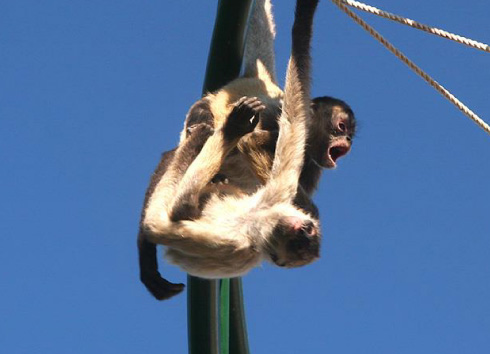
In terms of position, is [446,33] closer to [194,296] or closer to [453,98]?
[453,98]

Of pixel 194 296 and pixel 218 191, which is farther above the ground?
pixel 218 191

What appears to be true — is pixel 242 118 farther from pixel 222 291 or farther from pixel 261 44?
pixel 261 44

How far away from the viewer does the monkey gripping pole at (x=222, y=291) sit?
5242 millimetres

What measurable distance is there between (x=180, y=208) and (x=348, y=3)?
1.46 meters

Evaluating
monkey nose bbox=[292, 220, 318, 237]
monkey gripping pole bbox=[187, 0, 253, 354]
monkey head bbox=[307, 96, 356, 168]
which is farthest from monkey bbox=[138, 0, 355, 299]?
monkey nose bbox=[292, 220, 318, 237]

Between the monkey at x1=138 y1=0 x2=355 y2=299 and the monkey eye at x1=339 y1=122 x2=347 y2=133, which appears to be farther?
the monkey eye at x1=339 y1=122 x2=347 y2=133

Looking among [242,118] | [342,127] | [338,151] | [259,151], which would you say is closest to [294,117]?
[242,118]

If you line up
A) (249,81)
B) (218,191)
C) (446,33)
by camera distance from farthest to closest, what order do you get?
1. (249,81)
2. (218,191)
3. (446,33)

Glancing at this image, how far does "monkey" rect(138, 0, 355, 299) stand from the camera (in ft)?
17.6

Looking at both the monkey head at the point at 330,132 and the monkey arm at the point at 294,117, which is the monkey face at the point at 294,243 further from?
the monkey head at the point at 330,132

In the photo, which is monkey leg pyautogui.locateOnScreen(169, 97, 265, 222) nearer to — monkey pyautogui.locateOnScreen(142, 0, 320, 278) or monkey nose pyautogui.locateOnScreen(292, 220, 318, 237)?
monkey pyautogui.locateOnScreen(142, 0, 320, 278)

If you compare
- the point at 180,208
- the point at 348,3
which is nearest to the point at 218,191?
the point at 180,208

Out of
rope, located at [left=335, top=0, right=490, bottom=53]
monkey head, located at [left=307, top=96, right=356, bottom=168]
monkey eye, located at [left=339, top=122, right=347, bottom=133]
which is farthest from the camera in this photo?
monkey eye, located at [left=339, top=122, right=347, bottom=133]

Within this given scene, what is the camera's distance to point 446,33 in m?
4.82
